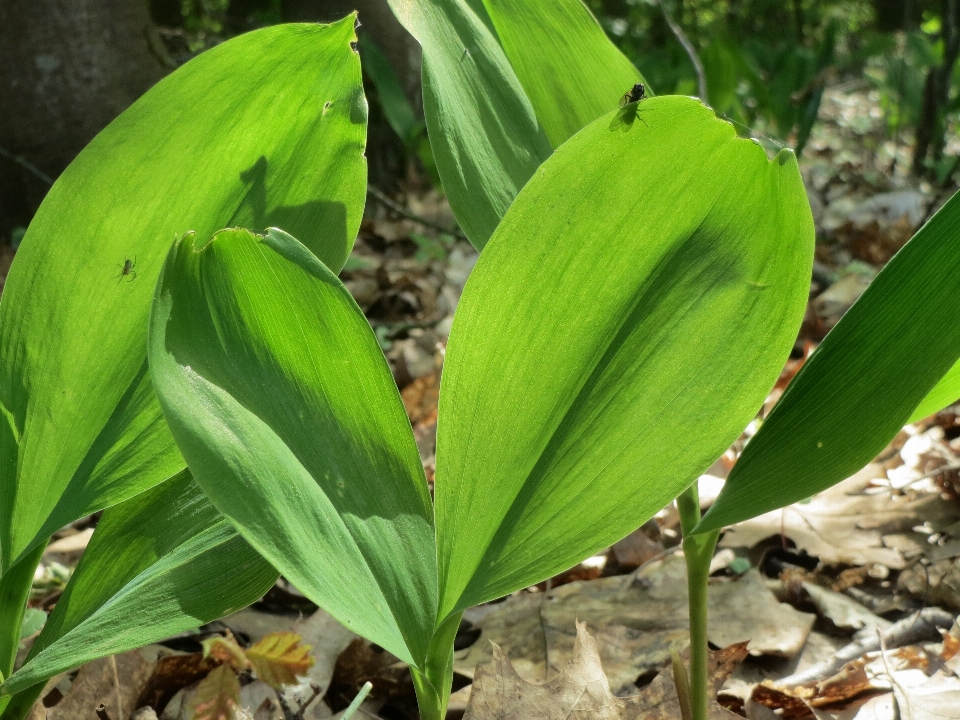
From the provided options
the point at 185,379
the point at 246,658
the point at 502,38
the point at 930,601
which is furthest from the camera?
the point at 930,601

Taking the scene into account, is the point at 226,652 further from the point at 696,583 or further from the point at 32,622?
the point at 696,583

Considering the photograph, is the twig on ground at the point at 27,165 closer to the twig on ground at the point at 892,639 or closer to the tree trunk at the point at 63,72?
the tree trunk at the point at 63,72

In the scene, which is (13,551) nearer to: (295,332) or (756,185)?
(295,332)

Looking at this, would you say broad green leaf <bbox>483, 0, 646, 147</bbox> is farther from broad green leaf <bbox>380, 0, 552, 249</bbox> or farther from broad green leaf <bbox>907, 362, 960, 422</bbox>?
broad green leaf <bbox>907, 362, 960, 422</bbox>

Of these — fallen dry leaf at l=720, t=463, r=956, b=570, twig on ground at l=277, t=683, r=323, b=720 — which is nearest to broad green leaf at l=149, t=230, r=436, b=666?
twig on ground at l=277, t=683, r=323, b=720

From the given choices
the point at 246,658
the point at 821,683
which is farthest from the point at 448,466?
the point at 821,683

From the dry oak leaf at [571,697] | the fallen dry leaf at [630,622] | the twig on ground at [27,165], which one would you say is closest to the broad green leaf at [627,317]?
the dry oak leaf at [571,697]
